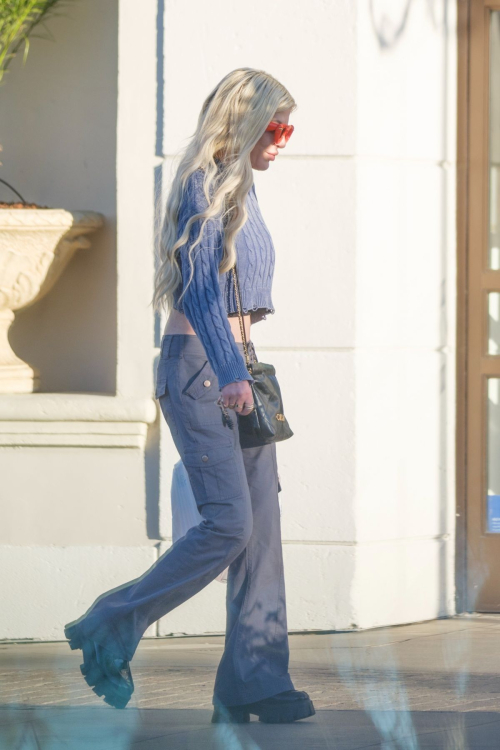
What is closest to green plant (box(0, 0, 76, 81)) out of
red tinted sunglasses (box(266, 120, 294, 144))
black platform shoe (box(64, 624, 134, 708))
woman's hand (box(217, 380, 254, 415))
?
red tinted sunglasses (box(266, 120, 294, 144))

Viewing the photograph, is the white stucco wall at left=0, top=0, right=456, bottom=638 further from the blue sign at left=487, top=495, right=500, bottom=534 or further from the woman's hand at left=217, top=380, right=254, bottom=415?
the woman's hand at left=217, top=380, right=254, bottom=415

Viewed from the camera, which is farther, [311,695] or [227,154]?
[311,695]

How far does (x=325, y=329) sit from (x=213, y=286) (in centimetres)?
158

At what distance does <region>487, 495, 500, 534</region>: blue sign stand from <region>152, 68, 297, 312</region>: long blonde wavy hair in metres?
2.28

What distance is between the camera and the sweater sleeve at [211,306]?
3057 millimetres

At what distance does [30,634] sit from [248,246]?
7.28 ft

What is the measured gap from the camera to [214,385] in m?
3.24

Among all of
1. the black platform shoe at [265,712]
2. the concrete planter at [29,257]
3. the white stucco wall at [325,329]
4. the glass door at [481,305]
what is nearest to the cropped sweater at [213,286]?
the black platform shoe at [265,712]

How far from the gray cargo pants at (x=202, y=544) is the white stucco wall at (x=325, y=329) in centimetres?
129

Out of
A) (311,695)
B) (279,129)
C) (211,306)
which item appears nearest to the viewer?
(211,306)

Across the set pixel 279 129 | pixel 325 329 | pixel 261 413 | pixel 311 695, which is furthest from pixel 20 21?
pixel 311 695

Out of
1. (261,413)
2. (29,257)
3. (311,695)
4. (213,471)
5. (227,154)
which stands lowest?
(311,695)

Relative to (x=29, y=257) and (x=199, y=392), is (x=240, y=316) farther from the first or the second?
(x=29, y=257)

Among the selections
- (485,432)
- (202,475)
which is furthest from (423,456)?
(202,475)
